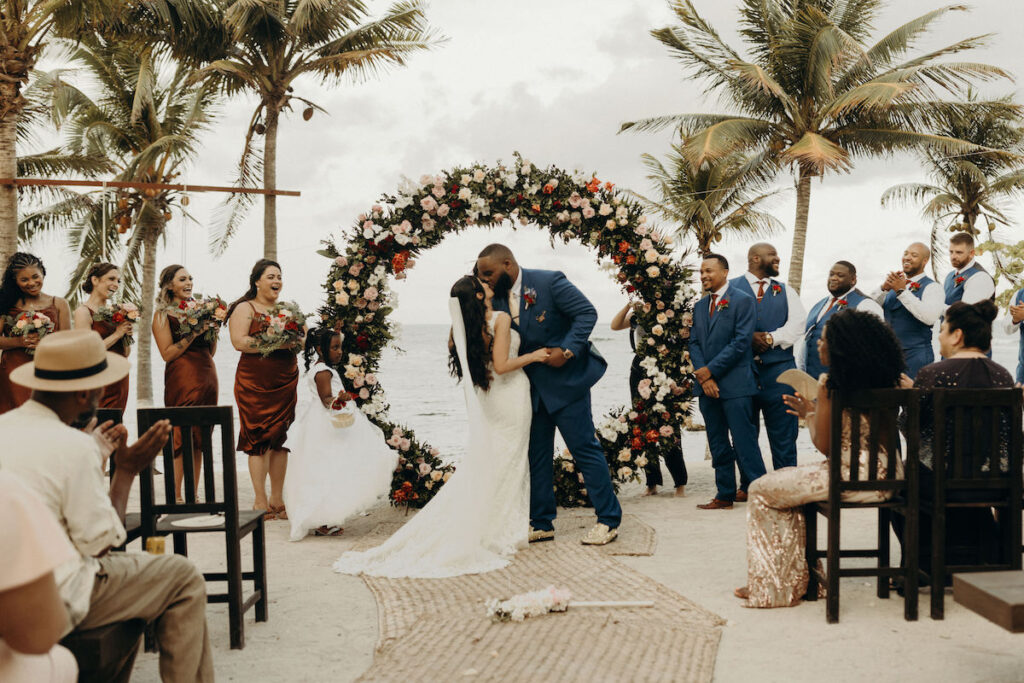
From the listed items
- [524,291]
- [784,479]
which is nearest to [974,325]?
[784,479]

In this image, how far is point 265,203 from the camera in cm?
1822

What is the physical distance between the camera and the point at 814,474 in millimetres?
5074

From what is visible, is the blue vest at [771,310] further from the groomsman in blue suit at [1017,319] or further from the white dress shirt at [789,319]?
the groomsman in blue suit at [1017,319]

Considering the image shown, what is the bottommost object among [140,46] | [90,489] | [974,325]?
[90,489]

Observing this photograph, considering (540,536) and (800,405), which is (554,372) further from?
(800,405)

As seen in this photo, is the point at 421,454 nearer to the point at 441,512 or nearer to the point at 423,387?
the point at 441,512

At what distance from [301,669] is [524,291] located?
11.1 feet

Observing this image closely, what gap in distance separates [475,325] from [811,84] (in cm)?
1814

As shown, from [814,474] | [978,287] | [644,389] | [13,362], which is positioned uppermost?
[978,287]

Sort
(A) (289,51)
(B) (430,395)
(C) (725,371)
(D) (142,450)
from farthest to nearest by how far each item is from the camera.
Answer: (B) (430,395) → (A) (289,51) → (C) (725,371) → (D) (142,450)

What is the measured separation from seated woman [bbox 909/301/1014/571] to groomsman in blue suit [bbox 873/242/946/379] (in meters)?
3.47

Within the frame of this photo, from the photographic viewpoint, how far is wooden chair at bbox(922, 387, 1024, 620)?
4781 mm

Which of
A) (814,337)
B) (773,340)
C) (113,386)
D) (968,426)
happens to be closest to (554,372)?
(773,340)

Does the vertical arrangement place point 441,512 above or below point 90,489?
below
